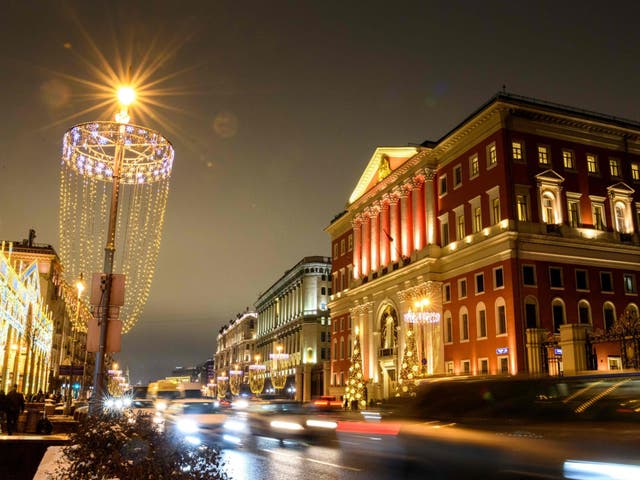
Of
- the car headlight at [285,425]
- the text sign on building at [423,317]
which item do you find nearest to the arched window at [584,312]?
the text sign on building at [423,317]

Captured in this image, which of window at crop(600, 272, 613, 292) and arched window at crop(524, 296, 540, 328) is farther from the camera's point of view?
window at crop(600, 272, 613, 292)

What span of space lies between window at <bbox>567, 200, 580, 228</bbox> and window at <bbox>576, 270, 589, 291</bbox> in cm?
319

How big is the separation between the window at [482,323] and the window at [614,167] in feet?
45.4

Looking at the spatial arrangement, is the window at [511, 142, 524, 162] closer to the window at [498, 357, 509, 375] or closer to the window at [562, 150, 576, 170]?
the window at [562, 150, 576, 170]

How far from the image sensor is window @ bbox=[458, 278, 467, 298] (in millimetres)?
44375

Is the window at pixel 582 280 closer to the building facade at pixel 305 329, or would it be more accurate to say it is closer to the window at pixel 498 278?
the window at pixel 498 278

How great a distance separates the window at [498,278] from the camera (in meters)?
40.0

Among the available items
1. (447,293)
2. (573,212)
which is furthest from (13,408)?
(573,212)

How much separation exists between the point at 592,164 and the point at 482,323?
1388 cm

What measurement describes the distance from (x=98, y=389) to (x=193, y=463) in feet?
24.5

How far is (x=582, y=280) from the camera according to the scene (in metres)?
41.0

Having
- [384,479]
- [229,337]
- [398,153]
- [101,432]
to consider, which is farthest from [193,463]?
[229,337]

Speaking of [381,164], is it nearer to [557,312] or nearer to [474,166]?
[474,166]

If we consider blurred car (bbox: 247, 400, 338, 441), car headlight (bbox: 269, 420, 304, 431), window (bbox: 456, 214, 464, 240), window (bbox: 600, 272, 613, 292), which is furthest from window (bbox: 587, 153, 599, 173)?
car headlight (bbox: 269, 420, 304, 431)
